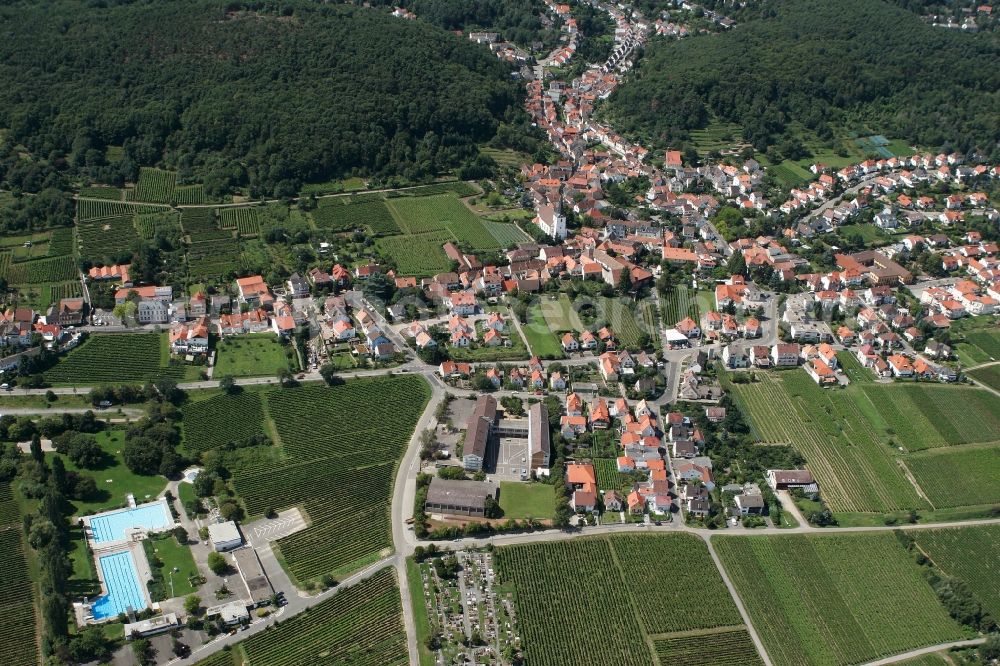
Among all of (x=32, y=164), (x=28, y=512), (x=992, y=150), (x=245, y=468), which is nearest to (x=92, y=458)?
(x=28, y=512)

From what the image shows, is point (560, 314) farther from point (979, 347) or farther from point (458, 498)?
point (979, 347)

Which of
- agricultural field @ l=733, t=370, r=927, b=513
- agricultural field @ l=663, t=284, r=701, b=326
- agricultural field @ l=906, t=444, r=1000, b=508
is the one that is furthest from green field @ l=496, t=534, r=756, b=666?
agricultural field @ l=663, t=284, r=701, b=326

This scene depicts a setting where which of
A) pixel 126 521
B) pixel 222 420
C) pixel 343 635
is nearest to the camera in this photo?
pixel 343 635

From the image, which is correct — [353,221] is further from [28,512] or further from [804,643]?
[804,643]

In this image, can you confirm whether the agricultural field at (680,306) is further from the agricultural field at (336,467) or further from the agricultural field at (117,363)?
the agricultural field at (117,363)

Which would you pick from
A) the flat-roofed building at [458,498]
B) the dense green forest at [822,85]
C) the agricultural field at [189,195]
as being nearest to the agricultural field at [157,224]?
the agricultural field at [189,195]

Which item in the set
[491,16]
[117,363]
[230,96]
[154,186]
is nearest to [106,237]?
[154,186]
